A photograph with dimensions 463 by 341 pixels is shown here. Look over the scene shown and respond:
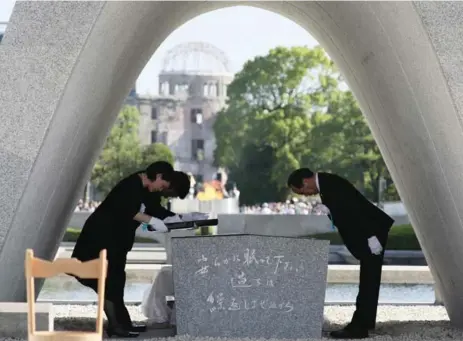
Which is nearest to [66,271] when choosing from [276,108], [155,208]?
[155,208]

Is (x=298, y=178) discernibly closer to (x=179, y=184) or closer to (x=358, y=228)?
(x=358, y=228)

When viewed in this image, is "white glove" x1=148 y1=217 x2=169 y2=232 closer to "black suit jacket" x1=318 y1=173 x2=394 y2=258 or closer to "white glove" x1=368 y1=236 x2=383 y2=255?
"black suit jacket" x1=318 y1=173 x2=394 y2=258

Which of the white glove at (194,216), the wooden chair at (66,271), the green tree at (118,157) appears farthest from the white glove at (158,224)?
the green tree at (118,157)

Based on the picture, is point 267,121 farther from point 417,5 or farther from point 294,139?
point 417,5

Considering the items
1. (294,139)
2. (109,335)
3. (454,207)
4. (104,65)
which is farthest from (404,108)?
(294,139)

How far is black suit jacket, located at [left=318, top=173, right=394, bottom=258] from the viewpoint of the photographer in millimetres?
9734

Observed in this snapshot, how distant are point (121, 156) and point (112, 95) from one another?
189 feet

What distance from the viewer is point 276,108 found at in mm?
55750

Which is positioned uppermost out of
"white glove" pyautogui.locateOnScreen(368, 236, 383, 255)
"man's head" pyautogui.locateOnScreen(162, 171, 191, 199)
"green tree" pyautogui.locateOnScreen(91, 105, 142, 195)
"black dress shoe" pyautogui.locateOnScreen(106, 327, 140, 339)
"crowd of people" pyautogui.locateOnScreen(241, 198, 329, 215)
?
"green tree" pyautogui.locateOnScreen(91, 105, 142, 195)

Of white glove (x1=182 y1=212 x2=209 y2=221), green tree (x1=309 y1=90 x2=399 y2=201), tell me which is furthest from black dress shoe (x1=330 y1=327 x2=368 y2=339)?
green tree (x1=309 y1=90 x2=399 y2=201)

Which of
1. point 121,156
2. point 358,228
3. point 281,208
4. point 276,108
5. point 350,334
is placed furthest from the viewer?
point 121,156

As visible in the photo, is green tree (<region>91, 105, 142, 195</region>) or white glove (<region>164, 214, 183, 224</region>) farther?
green tree (<region>91, 105, 142, 195</region>)

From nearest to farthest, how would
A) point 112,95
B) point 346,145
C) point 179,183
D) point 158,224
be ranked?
point 179,183 < point 158,224 < point 112,95 < point 346,145

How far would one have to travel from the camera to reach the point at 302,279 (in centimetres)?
925
